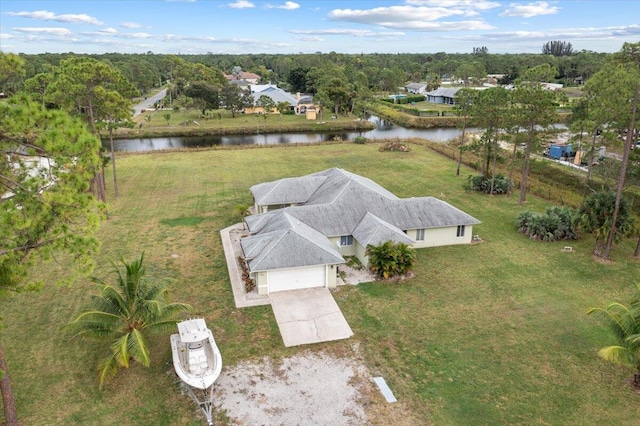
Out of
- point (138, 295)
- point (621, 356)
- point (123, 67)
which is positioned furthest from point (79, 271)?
point (123, 67)

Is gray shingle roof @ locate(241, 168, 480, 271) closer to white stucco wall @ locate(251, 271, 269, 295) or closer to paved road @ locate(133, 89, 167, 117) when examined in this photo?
white stucco wall @ locate(251, 271, 269, 295)

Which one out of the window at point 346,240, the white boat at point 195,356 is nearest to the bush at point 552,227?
the window at point 346,240

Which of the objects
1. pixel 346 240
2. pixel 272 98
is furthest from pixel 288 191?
pixel 272 98

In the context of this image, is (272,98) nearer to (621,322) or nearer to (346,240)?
(346,240)

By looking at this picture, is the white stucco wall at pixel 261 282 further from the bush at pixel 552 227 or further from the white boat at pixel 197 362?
the bush at pixel 552 227

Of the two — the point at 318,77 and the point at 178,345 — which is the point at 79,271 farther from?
the point at 318,77
